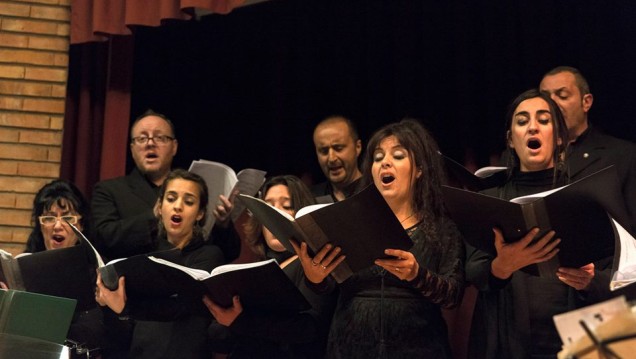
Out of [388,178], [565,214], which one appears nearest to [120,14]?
[388,178]

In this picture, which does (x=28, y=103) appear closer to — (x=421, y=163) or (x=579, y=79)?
(x=421, y=163)

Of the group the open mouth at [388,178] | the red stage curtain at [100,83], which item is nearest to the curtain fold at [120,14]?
the red stage curtain at [100,83]

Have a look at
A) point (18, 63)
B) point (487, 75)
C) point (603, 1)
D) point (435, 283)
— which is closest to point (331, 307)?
point (435, 283)

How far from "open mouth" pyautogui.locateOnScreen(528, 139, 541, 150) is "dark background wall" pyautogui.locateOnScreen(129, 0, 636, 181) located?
4.07ft

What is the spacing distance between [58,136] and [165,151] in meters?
0.74

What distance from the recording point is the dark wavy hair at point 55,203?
3822 mm

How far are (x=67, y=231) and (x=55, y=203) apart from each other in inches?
5.9

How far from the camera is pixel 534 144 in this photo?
9.87 ft

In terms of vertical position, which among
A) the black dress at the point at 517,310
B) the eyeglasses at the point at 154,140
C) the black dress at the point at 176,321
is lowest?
the black dress at the point at 176,321

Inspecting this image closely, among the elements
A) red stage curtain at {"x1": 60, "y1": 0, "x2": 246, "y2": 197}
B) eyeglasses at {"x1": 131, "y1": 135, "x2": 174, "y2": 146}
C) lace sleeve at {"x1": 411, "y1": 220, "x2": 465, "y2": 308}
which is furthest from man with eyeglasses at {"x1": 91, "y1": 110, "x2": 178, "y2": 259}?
lace sleeve at {"x1": 411, "y1": 220, "x2": 465, "y2": 308}

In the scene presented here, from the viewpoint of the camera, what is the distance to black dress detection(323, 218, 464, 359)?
9.25ft

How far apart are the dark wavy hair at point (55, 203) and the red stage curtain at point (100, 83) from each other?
0.85 m

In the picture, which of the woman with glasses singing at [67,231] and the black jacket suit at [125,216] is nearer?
the woman with glasses singing at [67,231]

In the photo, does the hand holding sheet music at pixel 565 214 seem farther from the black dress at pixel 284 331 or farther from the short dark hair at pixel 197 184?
the short dark hair at pixel 197 184
